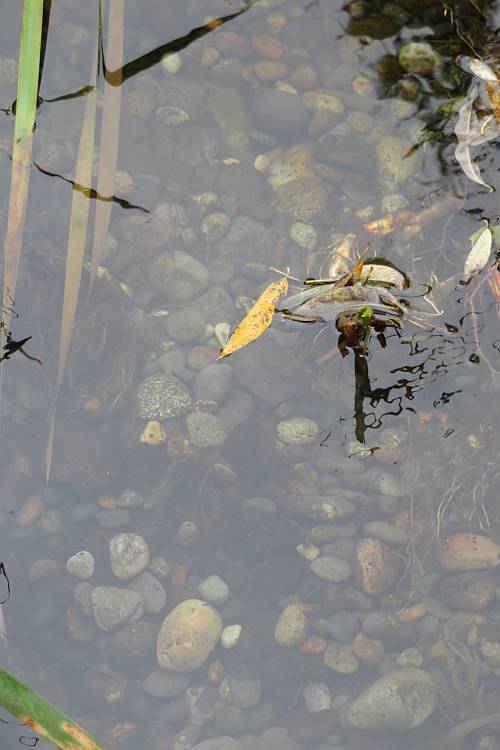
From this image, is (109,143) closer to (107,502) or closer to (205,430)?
(205,430)

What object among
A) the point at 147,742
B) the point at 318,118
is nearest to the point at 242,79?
the point at 318,118

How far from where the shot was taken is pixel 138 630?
304cm

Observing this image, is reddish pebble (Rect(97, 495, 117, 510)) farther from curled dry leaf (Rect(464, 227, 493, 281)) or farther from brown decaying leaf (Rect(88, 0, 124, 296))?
curled dry leaf (Rect(464, 227, 493, 281))

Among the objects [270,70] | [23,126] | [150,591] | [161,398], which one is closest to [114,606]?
[150,591]

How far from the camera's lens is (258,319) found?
303 cm

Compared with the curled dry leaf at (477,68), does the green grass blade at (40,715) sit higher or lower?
lower

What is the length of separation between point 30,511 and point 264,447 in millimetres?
1066

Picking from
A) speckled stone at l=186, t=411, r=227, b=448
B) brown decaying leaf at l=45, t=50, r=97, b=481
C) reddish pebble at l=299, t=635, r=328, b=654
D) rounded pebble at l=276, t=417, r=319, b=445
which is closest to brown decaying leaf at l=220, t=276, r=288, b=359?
speckled stone at l=186, t=411, r=227, b=448

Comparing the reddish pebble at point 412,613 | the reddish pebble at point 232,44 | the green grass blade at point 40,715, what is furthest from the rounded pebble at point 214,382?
the reddish pebble at point 232,44

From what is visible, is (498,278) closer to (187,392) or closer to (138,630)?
(187,392)

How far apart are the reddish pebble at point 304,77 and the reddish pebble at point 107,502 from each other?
2279mm

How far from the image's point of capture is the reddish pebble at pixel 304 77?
11.8 ft

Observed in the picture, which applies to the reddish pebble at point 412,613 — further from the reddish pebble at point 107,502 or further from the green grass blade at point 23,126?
the green grass blade at point 23,126

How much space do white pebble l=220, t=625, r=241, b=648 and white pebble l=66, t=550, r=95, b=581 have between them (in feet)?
2.08
